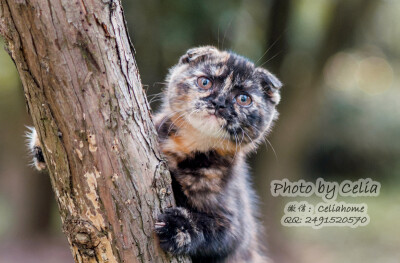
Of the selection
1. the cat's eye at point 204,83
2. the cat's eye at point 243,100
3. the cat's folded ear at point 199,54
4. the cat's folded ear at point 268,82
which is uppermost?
the cat's folded ear at point 199,54

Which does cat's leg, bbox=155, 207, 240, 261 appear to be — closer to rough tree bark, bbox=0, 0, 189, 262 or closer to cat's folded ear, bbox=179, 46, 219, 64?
rough tree bark, bbox=0, 0, 189, 262

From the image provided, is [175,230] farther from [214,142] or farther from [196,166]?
[214,142]

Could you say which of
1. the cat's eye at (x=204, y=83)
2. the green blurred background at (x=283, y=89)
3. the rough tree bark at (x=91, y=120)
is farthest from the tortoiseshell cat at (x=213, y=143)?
the green blurred background at (x=283, y=89)

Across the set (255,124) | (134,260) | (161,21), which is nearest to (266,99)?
(255,124)

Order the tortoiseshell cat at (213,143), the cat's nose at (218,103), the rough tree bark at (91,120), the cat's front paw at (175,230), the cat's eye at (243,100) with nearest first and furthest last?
the rough tree bark at (91,120) < the cat's front paw at (175,230) < the tortoiseshell cat at (213,143) < the cat's nose at (218,103) < the cat's eye at (243,100)

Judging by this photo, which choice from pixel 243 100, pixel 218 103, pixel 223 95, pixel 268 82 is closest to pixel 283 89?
pixel 268 82

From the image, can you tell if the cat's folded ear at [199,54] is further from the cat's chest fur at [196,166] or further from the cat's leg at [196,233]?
the cat's leg at [196,233]

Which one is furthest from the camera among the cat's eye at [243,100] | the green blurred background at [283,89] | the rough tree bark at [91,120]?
the green blurred background at [283,89]
